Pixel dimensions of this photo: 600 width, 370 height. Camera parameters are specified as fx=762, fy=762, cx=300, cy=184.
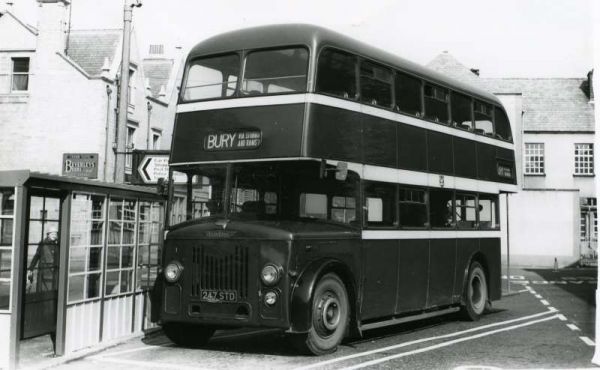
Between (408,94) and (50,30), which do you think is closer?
(408,94)

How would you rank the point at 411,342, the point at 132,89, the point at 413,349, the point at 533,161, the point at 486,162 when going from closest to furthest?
the point at 413,349
the point at 411,342
the point at 486,162
the point at 132,89
the point at 533,161

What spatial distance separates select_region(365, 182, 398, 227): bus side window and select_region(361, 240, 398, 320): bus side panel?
29 cm

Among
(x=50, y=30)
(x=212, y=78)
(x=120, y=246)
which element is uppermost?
(x=50, y=30)

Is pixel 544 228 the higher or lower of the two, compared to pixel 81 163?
lower

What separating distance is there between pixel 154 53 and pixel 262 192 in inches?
1310

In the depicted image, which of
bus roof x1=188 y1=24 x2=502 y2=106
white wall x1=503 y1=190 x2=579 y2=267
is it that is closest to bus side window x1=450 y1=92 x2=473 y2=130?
bus roof x1=188 y1=24 x2=502 y2=106

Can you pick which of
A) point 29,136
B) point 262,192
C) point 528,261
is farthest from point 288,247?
point 528,261

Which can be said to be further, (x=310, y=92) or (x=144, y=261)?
(x=144, y=261)

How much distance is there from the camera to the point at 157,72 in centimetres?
4031

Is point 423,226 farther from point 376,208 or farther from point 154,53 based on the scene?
point 154,53

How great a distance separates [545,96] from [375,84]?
39.9 meters

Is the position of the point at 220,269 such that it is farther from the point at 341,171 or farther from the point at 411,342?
the point at 411,342

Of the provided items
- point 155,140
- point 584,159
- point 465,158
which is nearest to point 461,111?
point 465,158

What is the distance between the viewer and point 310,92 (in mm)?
9812
